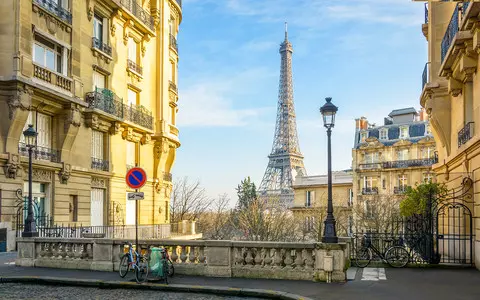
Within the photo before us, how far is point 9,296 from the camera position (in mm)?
12453

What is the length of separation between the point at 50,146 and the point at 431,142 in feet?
172

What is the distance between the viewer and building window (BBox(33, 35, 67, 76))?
25.5m

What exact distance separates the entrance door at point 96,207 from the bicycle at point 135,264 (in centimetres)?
1624

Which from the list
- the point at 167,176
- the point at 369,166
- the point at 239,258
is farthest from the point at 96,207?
the point at 369,166

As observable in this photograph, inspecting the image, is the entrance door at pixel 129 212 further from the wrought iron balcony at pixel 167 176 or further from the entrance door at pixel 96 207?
the wrought iron balcony at pixel 167 176

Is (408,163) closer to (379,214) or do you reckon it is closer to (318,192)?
(318,192)

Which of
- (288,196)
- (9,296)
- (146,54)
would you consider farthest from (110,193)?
(288,196)

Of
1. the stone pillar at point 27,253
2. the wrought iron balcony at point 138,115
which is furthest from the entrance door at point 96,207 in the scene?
the stone pillar at point 27,253

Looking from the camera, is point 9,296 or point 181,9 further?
point 181,9

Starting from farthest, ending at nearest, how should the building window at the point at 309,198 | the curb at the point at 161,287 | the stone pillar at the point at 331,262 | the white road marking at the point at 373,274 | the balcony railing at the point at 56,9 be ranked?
the building window at the point at 309,198
the balcony railing at the point at 56,9
the white road marking at the point at 373,274
the stone pillar at the point at 331,262
the curb at the point at 161,287

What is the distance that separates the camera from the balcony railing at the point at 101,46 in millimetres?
30356

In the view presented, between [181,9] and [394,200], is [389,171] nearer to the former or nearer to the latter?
[394,200]

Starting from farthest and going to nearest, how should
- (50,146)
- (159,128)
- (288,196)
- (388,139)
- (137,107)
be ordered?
(288,196) → (388,139) → (159,128) → (137,107) → (50,146)

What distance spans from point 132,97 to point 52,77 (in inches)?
408
